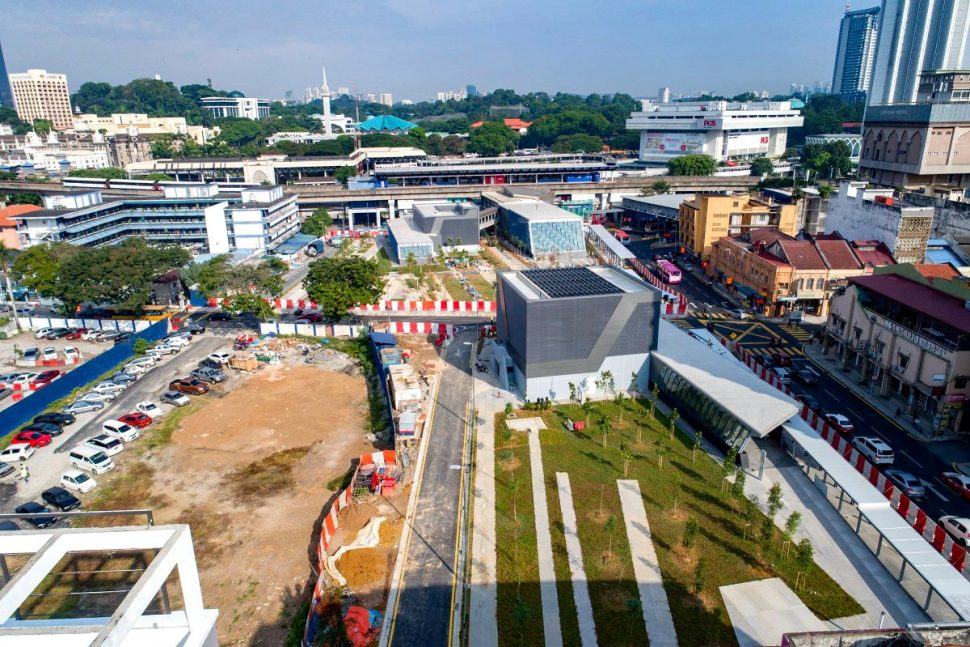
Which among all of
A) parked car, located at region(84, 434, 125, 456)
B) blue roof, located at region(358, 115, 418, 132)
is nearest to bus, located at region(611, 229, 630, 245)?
parked car, located at region(84, 434, 125, 456)

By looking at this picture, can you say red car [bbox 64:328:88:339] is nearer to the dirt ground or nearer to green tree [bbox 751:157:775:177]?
the dirt ground

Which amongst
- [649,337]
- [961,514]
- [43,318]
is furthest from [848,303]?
[43,318]

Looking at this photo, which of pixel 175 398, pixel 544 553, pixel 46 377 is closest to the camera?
pixel 544 553

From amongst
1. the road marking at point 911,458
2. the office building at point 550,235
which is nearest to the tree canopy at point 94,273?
the office building at point 550,235

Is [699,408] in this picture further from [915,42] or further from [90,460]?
[915,42]

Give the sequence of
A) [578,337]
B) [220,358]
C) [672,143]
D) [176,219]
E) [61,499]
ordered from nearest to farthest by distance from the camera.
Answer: [61,499] < [578,337] < [220,358] < [176,219] < [672,143]

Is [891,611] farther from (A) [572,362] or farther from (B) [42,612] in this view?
(B) [42,612]

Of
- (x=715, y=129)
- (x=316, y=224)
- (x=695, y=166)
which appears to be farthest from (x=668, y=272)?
(x=715, y=129)
